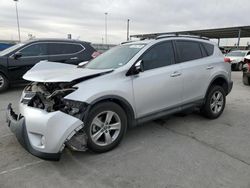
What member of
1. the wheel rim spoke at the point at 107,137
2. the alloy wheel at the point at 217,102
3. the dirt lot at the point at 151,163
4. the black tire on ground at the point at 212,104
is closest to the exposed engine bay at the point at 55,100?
the wheel rim spoke at the point at 107,137

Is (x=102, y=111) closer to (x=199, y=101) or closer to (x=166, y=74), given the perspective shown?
(x=166, y=74)

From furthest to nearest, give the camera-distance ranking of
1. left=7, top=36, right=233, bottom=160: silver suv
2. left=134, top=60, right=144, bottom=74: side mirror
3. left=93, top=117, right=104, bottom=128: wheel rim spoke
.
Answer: left=134, top=60, right=144, bottom=74: side mirror, left=93, top=117, right=104, bottom=128: wheel rim spoke, left=7, top=36, right=233, bottom=160: silver suv

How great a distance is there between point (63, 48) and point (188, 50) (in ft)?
17.7

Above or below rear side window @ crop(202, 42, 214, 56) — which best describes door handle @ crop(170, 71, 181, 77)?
below

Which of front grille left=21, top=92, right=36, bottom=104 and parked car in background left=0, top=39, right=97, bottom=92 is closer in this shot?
front grille left=21, top=92, right=36, bottom=104

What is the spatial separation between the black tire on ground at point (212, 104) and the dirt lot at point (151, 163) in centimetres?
51

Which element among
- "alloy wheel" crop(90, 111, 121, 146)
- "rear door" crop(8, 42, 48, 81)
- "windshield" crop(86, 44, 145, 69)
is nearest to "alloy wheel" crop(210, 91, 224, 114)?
"windshield" crop(86, 44, 145, 69)

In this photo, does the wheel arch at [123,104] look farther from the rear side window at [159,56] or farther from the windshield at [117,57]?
the rear side window at [159,56]

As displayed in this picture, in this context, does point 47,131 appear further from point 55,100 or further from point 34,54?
point 34,54

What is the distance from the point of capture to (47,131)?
296 cm

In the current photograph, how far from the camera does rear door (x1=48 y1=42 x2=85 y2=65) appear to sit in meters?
8.58

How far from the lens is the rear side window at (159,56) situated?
4070 mm

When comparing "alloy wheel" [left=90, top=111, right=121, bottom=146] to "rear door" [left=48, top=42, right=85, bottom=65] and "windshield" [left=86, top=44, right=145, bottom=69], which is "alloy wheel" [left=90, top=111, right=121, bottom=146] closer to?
"windshield" [left=86, top=44, right=145, bottom=69]

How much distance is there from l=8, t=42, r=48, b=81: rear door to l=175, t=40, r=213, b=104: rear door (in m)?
5.41
